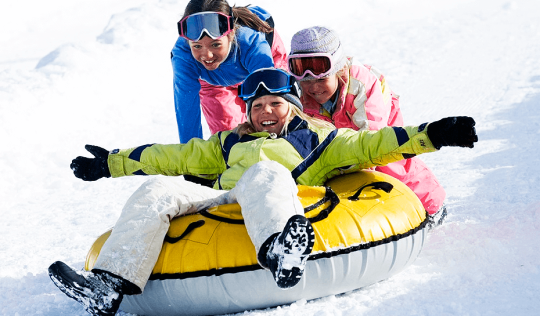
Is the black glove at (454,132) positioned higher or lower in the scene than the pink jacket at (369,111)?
higher

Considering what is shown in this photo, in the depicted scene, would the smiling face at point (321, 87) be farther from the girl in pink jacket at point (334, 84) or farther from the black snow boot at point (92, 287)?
the black snow boot at point (92, 287)

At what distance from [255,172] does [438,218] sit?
164 cm

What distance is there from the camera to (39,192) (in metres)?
5.20

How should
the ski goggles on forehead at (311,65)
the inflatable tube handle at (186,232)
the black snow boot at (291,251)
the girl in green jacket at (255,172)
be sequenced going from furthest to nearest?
the ski goggles on forehead at (311,65) → the inflatable tube handle at (186,232) → the girl in green jacket at (255,172) → the black snow boot at (291,251)

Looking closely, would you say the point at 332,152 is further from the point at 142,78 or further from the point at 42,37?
the point at 42,37

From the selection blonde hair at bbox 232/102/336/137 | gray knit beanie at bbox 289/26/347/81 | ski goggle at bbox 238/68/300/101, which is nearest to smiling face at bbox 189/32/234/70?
gray knit beanie at bbox 289/26/347/81

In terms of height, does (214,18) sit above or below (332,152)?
above

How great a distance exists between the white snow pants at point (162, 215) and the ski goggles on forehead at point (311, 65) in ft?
3.58

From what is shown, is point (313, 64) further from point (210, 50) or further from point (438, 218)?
point (438, 218)

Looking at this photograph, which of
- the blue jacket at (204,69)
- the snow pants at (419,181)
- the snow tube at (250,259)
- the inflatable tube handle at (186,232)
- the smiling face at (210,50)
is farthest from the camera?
the blue jacket at (204,69)

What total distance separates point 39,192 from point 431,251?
3.24 m

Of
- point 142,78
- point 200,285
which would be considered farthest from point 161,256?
point 142,78

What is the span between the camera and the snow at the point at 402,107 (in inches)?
111

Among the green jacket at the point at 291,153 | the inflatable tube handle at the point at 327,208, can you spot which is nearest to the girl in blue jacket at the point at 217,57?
the green jacket at the point at 291,153
